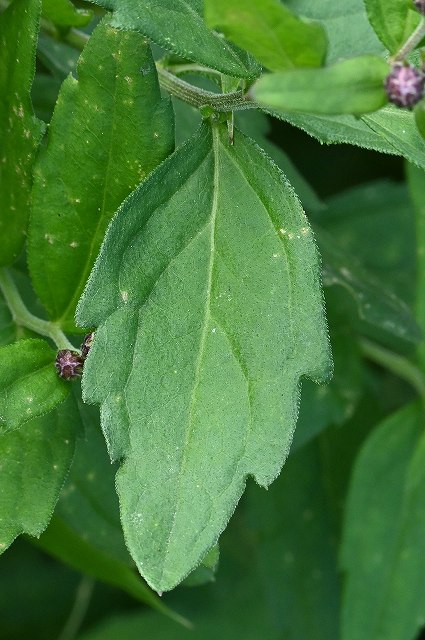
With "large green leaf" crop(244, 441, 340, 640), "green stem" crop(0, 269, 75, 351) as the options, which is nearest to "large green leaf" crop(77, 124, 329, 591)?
"green stem" crop(0, 269, 75, 351)

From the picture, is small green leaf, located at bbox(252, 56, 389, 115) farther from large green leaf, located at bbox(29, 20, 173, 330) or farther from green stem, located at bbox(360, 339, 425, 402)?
green stem, located at bbox(360, 339, 425, 402)

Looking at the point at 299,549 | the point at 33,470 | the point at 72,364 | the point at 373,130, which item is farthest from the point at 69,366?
the point at 299,549

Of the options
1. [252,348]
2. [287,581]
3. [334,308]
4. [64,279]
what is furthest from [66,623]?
[252,348]

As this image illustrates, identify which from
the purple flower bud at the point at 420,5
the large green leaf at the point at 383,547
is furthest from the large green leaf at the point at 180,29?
the large green leaf at the point at 383,547

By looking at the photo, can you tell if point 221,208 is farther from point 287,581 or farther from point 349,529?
point 287,581

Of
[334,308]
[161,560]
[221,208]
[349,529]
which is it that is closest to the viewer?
[161,560]

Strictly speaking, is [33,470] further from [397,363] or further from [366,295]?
[397,363]

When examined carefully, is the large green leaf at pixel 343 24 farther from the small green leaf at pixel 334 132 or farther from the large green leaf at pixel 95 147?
the large green leaf at pixel 95 147
